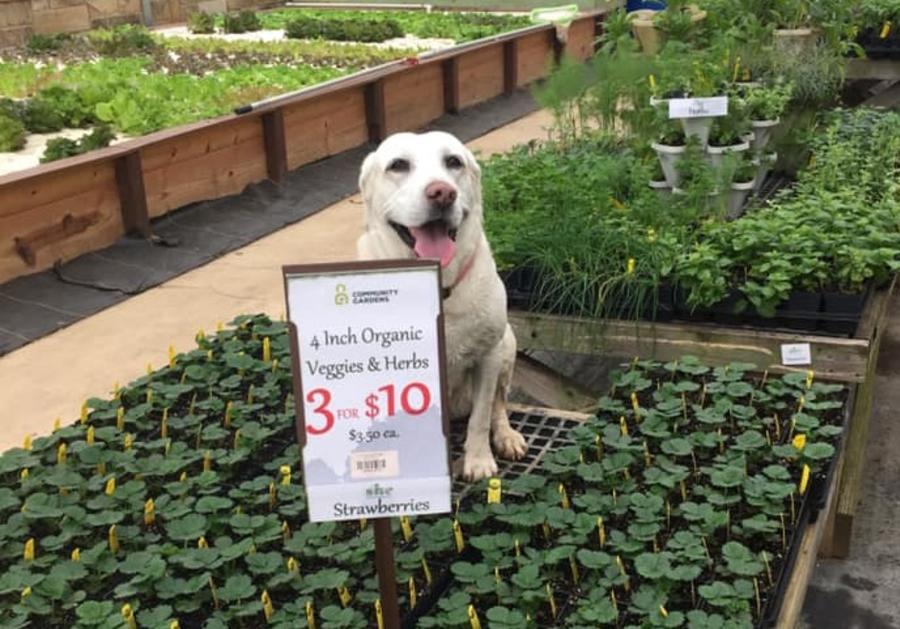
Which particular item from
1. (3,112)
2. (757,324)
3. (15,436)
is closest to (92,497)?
(15,436)

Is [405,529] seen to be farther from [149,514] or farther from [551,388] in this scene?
[551,388]

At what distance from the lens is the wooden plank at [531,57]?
11234mm

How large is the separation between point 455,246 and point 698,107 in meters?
2.47

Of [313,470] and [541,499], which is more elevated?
[313,470]

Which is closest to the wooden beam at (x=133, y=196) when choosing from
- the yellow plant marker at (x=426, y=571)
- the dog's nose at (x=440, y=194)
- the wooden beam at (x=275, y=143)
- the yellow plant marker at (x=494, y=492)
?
the wooden beam at (x=275, y=143)

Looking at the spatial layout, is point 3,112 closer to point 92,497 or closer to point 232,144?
point 232,144

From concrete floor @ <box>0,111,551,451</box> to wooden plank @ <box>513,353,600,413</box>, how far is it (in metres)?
1.28

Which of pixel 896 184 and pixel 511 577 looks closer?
pixel 511 577

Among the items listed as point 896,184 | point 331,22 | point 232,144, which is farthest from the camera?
point 331,22

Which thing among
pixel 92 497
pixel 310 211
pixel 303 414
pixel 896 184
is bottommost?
pixel 310 211

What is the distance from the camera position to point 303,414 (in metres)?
2.03

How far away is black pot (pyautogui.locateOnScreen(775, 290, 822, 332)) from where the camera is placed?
376cm

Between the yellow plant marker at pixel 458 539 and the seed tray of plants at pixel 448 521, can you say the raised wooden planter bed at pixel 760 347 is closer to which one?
the seed tray of plants at pixel 448 521

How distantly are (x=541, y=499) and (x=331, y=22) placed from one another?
400 inches
